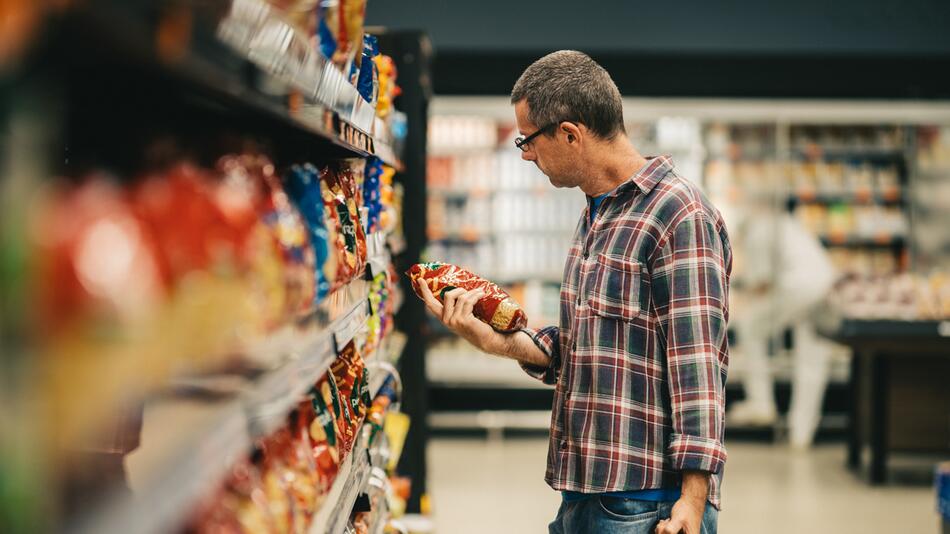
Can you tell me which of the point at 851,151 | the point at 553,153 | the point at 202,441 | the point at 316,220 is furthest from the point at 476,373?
the point at 202,441

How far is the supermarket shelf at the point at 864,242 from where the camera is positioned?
7.83m

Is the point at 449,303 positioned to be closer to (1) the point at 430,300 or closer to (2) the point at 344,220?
(1) the point at 430,300

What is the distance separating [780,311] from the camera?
7270mm

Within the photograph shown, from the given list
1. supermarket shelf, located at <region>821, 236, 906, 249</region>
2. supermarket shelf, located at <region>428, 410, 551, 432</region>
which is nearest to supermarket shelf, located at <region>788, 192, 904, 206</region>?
supermarket shelf, located at <region>821, 236, 906, 249</region>

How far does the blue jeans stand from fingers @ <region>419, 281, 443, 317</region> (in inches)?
23.1

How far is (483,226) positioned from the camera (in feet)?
24.9

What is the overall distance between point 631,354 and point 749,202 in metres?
6.20

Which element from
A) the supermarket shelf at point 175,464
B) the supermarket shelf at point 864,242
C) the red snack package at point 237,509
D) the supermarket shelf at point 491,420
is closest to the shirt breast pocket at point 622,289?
the red snack package at point 237,509

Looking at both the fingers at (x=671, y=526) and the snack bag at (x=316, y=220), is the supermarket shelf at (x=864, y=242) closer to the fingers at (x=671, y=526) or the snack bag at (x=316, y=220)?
the fingers at (x=671, y=526)

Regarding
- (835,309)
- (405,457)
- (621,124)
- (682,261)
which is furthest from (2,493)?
(835,309)

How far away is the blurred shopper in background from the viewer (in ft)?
22.1

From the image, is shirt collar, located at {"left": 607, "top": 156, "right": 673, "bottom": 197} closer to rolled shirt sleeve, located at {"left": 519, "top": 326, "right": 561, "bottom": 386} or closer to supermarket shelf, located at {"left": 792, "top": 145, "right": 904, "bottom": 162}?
rolled shirt sleeve, located at {"left": 519, "top": 326, "right": 561, "bottom": 386}

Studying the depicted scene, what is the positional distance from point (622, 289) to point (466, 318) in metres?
0.43

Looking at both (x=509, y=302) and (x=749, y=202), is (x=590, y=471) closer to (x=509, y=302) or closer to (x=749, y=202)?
(x=509, y=302)
